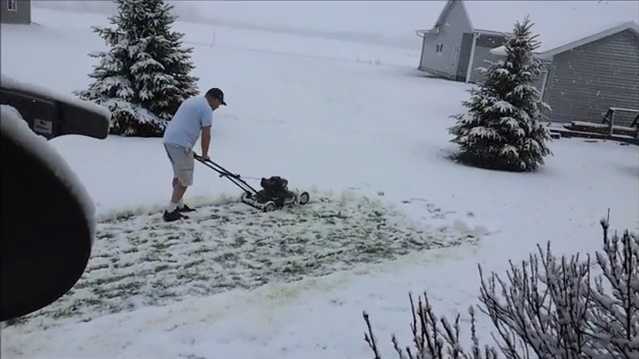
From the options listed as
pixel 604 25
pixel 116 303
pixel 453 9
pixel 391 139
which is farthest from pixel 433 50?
pixel 116 303

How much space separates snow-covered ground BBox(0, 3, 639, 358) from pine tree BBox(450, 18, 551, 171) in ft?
1.78

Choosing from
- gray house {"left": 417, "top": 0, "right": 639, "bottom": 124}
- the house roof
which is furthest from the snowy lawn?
gray house {"left": 417, "top": 0, "right": 639, "bottom": 124}

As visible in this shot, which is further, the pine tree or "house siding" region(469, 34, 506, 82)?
"house siding" region(469, 34, 506, 82)

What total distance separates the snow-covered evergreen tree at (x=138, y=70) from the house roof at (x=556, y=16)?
12.3 meters

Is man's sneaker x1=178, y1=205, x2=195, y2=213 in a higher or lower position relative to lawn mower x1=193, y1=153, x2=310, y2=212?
lower

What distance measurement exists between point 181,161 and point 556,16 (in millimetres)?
21086

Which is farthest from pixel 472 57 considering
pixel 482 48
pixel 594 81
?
pixel 594 81

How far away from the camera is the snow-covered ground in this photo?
150 inches

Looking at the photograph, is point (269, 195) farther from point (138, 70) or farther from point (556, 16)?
point (556, 16)

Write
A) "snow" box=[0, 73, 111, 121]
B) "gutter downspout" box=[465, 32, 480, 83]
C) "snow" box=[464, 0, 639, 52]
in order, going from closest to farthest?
"snow" box=[0, 73, 111, 121], "snow" box=[464, 0, 639, 52], "gutter downspout" box=[465, 32, 480, 83]

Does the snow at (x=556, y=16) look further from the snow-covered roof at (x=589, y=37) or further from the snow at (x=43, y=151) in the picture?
the snow at (x=43, y=151)

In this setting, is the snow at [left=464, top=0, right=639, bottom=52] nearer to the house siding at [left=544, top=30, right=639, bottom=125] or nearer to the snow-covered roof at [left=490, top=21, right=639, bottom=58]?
the snow-covered roof at [left=490, top=21, right=639, bottom=58]

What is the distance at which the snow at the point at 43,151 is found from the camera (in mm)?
618

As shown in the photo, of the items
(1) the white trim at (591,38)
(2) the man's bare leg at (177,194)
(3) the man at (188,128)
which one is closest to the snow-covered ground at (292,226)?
(2) the man's bare leg at (177,194)
